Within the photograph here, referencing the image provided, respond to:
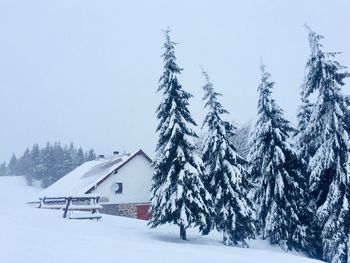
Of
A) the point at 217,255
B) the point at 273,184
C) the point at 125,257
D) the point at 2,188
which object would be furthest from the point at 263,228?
the point at 2,188

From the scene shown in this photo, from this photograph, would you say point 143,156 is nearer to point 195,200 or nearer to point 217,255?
point 195,200

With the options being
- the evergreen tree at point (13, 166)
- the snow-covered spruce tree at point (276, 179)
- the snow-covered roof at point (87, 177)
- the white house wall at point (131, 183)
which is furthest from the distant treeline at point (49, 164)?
the snow-covered spruce tree at point (276, 179)

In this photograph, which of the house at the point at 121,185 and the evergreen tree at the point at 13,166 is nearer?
the house at the point at 121,185

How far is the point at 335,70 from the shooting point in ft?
63.5

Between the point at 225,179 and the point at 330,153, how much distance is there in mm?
6055

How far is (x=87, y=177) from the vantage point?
→ 37688 mm

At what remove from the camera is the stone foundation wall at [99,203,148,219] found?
111 ft

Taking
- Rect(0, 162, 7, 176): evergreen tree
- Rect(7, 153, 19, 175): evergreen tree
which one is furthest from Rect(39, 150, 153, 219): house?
Rect(0, 162, 7, 176): evergreen tree

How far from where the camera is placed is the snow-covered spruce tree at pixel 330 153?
18.5 metres

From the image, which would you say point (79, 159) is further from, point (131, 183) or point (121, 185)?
point (121, 185)

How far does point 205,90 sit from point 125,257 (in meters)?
14.2

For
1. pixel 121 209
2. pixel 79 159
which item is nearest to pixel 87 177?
pixel 121 209

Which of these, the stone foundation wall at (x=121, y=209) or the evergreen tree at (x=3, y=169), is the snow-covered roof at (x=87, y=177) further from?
the evergreen tree at (x=3, y=169)

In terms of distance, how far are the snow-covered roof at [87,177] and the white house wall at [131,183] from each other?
67 cm
